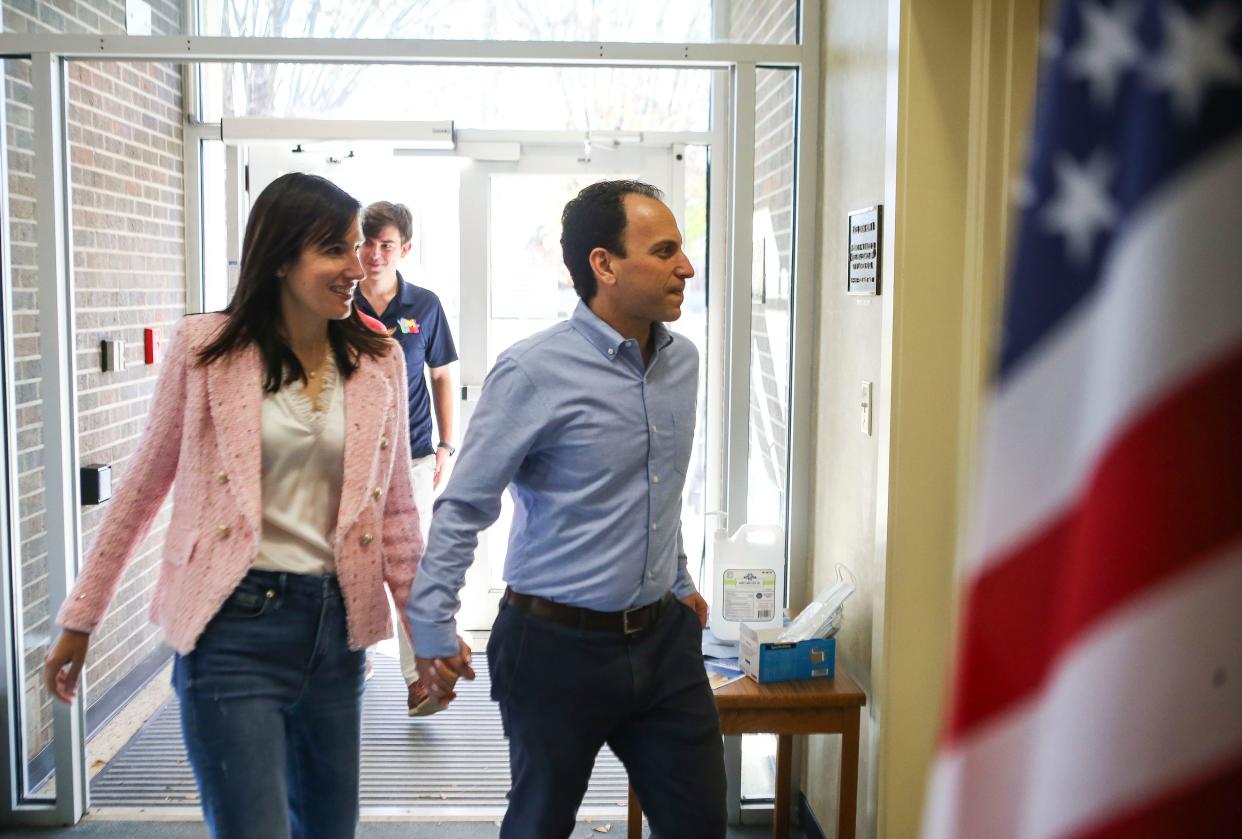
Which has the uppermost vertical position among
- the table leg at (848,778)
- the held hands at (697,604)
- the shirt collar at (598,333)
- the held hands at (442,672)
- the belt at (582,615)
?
the shirt collar at (598,333)

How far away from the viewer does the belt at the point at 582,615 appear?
6.84ft

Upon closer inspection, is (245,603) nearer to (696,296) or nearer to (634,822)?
(634,822)

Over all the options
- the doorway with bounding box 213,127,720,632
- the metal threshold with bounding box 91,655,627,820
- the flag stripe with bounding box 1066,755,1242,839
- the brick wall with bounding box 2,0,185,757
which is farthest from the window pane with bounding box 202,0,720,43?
the flag stripe with bounding box 1066,755,1242,839

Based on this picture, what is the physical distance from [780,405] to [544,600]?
4.51ft

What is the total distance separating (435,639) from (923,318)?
45.3 inches

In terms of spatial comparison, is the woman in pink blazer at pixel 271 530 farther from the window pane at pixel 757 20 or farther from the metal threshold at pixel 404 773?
the window pane at pixel 757 20

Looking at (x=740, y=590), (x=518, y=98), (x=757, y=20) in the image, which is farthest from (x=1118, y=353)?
(x=518, y=98)

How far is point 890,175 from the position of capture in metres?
2.44

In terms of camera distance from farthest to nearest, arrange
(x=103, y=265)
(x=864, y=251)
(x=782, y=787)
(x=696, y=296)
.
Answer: (x=696, y=296) → (x=103, y=265) → (x=782, y=787) → (x=864, y=251)

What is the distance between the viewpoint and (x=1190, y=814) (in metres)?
0.56

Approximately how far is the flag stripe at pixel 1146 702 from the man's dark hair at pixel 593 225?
5.46 ft

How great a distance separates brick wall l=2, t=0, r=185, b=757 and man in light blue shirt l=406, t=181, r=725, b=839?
4.30 feet

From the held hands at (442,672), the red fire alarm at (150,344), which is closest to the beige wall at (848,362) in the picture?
the held hands at (442,672)

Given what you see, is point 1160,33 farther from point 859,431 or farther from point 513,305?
point 513,305
